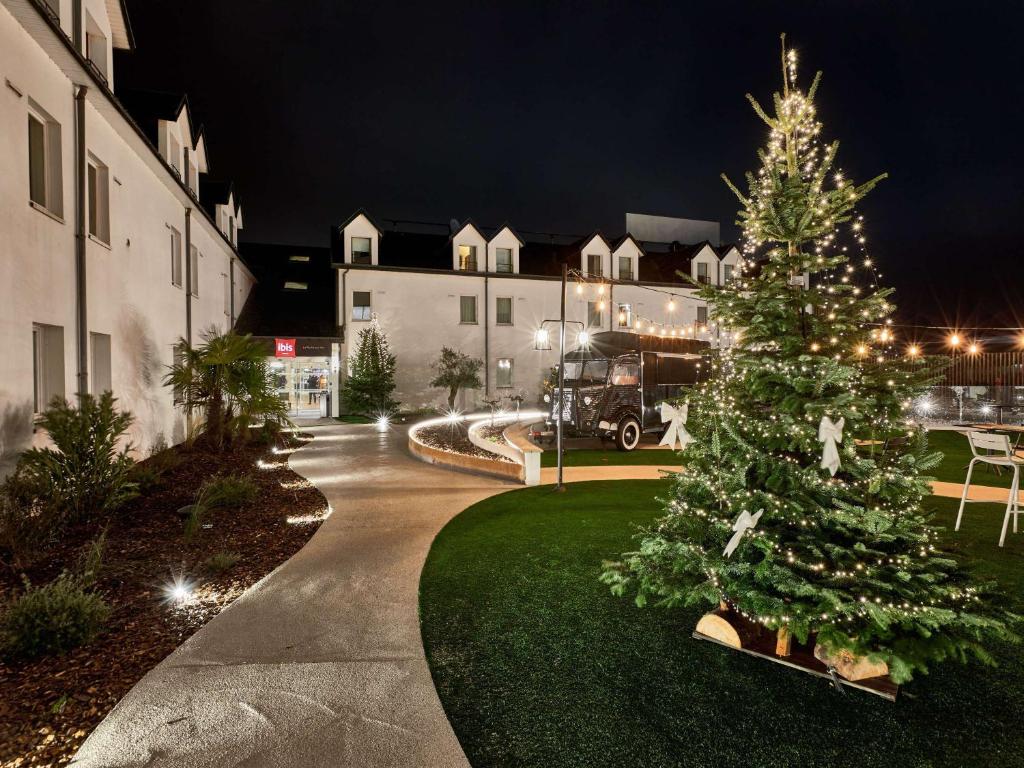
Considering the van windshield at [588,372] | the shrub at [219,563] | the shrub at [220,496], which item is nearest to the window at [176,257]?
the shrub at [220,496]

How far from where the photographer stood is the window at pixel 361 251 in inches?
936

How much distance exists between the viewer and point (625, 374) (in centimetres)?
1374

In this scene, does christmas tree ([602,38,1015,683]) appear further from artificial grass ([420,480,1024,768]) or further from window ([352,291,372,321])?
window ([352,291,372,321])

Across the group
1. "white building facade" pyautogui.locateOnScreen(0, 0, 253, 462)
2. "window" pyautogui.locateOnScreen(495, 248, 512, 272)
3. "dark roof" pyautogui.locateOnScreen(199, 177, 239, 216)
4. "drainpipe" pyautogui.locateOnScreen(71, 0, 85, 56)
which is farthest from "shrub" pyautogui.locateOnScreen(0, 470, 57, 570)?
"window" pyautogui.locateOnScreen(495, 248, 512, 272)

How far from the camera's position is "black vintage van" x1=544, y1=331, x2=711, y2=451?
13672 mm

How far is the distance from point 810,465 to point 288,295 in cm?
2563

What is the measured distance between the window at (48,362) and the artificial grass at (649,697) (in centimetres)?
665

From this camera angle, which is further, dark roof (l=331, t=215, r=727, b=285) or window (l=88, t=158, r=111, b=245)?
dark roof (l=331, t=215, r=727, b=285)

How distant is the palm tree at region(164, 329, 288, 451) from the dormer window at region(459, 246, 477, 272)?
48.0 ft

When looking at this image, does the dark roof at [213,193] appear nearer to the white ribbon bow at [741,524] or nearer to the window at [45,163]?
the window at [45,163]

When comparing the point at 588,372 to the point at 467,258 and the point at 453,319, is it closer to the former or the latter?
the point at 453,319

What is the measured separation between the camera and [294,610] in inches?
170

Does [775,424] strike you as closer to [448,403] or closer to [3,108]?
[3,108]

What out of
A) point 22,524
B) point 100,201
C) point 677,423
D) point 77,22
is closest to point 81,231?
point 100,201
